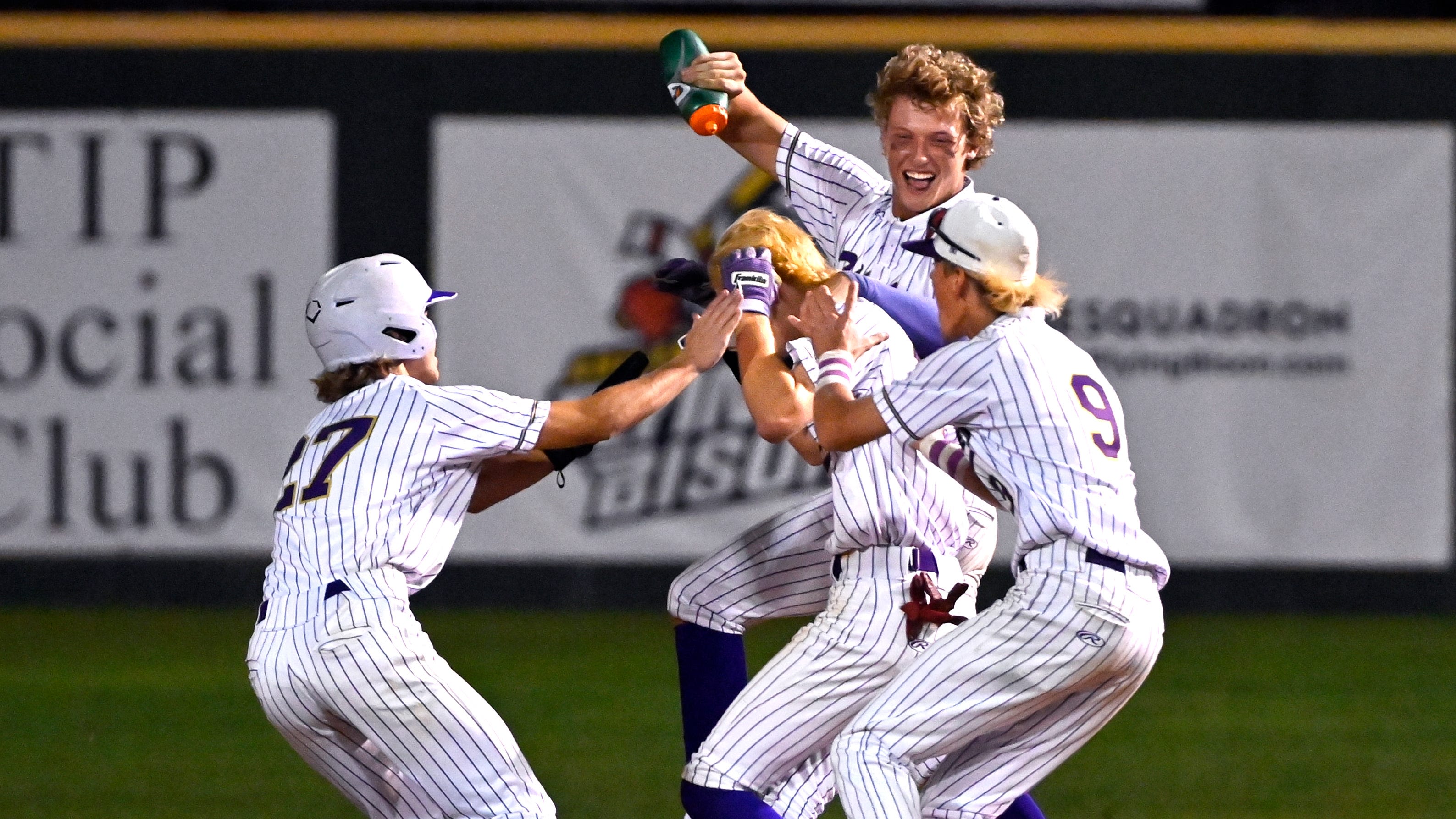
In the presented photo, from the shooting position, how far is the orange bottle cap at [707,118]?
17.6 feet

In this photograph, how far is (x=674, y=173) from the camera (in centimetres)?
1085

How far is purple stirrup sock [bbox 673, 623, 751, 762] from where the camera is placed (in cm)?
502

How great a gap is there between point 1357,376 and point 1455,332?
58cm

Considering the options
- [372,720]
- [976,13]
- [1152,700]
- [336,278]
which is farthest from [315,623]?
[976,13]

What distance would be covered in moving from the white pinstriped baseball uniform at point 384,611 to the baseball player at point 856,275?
0.62m

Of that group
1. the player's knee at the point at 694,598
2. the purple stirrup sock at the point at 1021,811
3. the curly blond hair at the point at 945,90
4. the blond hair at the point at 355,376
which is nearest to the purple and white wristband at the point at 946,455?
the player's knee at the point at 694,598

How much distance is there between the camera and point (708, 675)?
5031 mm

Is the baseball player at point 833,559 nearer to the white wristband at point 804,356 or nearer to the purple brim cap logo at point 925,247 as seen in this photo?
the white wristband at point 804,356

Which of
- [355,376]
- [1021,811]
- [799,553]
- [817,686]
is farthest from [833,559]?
[355,376]

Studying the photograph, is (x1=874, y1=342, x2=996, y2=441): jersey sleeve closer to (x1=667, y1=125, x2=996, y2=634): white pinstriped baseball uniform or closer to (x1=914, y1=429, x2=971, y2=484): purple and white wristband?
(x1=914, y1=429, x2=971, y2=484): purple and white wristband

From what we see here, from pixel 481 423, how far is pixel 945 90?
1.45 meters

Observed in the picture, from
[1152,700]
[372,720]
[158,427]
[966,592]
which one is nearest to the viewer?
[372,720]

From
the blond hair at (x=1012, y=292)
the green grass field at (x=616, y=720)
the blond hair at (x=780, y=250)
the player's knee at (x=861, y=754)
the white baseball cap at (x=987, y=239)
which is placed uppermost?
the white baseball cap at (x=987, y=239)

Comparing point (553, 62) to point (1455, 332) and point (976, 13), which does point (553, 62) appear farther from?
point (1455, 332)
